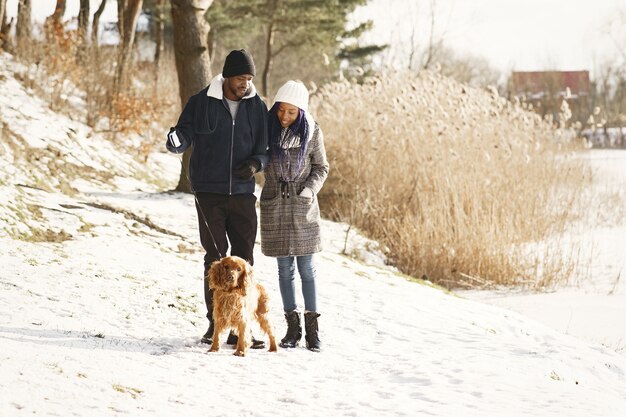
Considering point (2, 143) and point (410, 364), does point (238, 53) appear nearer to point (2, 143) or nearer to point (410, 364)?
point (410, 364)

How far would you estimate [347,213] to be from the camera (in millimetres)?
10359

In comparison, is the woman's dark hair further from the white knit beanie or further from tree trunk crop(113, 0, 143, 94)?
tree trunk crop(113, 0, 143, 94)

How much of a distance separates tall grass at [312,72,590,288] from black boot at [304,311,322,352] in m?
3.94

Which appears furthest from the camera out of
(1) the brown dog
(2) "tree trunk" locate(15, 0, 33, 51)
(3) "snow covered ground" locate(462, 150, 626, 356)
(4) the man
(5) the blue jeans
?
(2) "tree trunk" locate(15, 0, 33, 51)

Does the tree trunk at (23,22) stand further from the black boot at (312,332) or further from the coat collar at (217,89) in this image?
the black boot at (312,332)

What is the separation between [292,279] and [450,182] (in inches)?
186

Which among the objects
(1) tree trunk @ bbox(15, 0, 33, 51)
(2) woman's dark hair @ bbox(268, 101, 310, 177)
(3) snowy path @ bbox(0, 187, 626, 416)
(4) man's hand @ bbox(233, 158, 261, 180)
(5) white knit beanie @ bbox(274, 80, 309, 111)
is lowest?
(3) snowy path @ bbox(0, 187, 626, 416)

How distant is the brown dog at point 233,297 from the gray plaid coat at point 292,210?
366 millimetres

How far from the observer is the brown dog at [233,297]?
4.11 meters

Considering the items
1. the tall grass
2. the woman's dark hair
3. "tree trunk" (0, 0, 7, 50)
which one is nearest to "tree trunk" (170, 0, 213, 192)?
the tall grass

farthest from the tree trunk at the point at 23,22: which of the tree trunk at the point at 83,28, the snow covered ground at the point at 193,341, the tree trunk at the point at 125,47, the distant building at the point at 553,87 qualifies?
the distant building at the point at 553,87

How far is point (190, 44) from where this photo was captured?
881 centimetres

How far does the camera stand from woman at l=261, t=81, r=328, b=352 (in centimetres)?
456

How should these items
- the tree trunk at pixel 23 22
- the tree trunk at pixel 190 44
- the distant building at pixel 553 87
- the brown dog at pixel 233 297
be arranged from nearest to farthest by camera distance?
the brown dog at pixel 233 297 < the tree trunk at pixel 190 44 < the tree trunk at pixel 23 22 < the distant building at pixel 553 87
